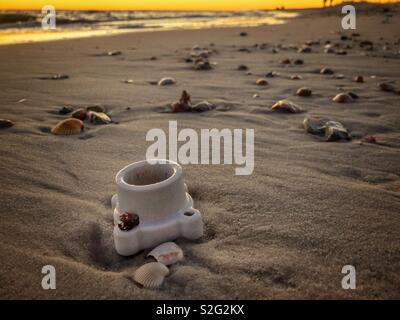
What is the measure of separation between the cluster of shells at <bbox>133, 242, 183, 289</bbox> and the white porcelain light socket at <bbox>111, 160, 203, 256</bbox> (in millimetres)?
72

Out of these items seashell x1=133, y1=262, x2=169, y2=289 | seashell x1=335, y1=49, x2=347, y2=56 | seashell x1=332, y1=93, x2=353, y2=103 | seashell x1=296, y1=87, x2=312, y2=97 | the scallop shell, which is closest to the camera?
seashell x1=133, y1=262, x2=169, y2=289

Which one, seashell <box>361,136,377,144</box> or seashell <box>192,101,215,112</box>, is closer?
seashell <box>361,136,377,144</box>

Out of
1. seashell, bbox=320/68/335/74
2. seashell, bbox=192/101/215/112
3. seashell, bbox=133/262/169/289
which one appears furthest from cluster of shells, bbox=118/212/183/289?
seashell, bbox=320/68/335/74

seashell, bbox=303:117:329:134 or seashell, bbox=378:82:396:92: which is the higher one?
seashell, bbox=378:82:396:92

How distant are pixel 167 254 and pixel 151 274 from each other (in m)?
0.14

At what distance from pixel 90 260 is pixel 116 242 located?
152mm

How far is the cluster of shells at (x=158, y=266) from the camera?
4.68 feet

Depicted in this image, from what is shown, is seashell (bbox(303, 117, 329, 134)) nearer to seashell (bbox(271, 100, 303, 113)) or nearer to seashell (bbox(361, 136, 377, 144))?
seashell (bbox(361, 136, 377, 144))

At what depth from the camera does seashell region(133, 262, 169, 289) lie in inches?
56.0

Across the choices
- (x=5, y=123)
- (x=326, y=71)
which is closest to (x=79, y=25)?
(x=326, y=71)

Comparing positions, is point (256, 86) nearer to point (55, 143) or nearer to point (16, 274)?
point (55, 143)

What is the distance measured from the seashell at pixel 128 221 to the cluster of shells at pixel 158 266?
0.15 metres
